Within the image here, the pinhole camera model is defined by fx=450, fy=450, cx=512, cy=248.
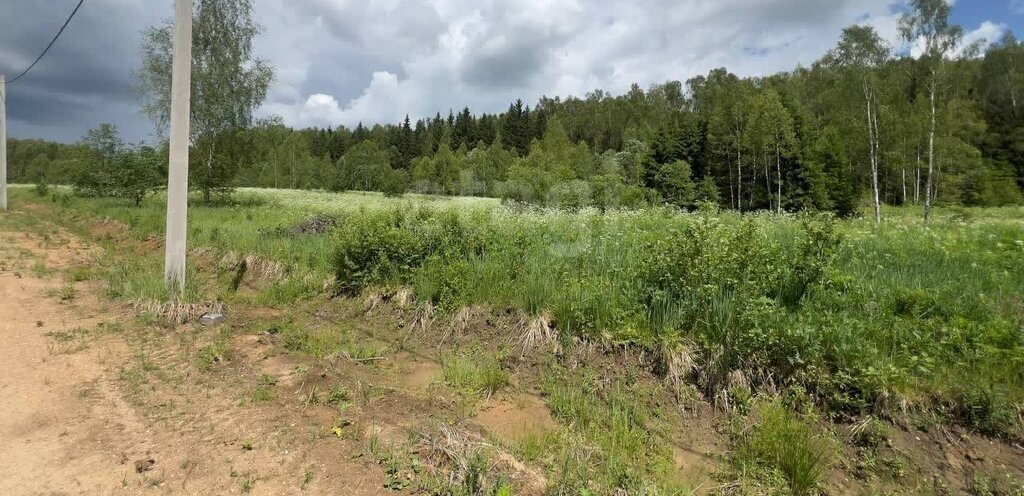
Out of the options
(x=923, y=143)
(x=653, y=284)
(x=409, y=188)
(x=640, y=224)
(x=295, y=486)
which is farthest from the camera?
(x=409, y=188)

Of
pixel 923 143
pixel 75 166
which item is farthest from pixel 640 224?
pixel 75 166

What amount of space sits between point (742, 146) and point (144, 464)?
43746mm

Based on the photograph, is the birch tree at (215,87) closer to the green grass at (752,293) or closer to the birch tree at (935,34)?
the green grass at (752,293)

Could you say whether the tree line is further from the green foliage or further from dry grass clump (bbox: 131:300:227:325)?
dry grass clump (bbox: 131:300:227:325)

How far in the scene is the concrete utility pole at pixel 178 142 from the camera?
22.9 ft

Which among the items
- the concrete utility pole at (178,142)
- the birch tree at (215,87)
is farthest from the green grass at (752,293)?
the birch tree at (215,87)

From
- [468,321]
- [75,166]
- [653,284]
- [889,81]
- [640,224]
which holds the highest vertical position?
[889,81]

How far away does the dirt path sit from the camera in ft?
9.64

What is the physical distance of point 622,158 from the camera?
52.4 meters

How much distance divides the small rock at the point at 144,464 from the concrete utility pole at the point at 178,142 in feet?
15.2

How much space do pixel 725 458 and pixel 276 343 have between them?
5052mm

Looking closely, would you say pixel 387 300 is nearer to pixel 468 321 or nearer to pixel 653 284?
pixel 468 321

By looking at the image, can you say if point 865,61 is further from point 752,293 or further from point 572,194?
point 752,293

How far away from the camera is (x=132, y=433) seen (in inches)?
139
